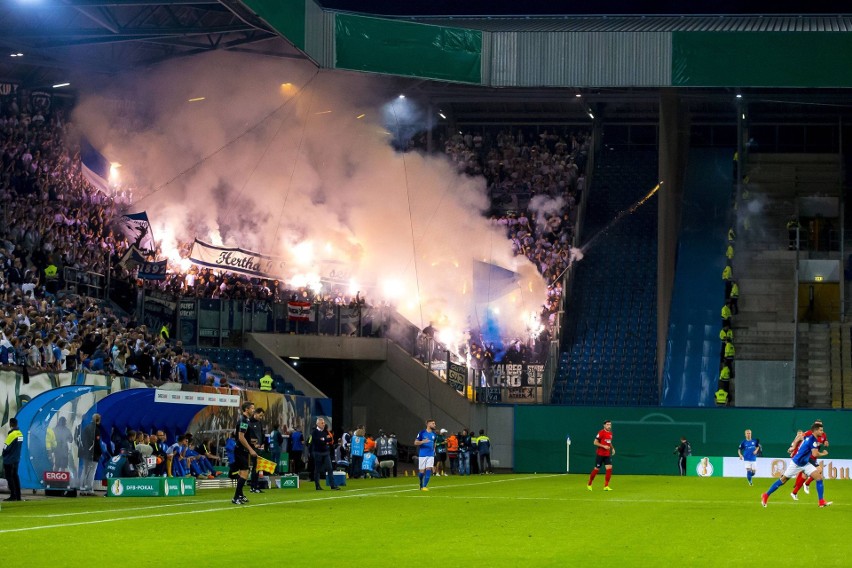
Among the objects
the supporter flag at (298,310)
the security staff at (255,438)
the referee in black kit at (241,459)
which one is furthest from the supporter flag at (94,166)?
the referee in black kit at (241,459)

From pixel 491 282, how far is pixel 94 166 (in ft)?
52.5

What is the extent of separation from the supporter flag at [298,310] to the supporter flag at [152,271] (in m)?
5.55

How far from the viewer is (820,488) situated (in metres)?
24.5

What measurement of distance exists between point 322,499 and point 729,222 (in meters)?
35.0

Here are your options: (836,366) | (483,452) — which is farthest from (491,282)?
(836,366)

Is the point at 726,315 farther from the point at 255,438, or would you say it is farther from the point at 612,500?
the point at 255,438

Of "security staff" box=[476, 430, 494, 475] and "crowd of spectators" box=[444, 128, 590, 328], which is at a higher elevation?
"crowd of spectators" box=[444, 128, 590, 328]

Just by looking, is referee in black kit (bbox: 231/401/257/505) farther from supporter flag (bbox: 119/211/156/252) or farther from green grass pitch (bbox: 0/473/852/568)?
supporter flag (bbox: 119/211/156/252)

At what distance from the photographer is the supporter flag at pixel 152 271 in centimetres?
4262

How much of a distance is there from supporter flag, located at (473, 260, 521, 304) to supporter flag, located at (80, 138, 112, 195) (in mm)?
15075

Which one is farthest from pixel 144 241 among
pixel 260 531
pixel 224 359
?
pixel 260 531

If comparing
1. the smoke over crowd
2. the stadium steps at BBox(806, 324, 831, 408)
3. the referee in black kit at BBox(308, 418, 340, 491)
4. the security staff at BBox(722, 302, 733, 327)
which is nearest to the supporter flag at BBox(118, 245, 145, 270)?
the smoke over crowd

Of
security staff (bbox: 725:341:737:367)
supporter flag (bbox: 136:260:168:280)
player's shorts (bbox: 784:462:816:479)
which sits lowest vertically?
player's shorts (bbox: 784:462:816:479)

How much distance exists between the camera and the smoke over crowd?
46.8 meters
